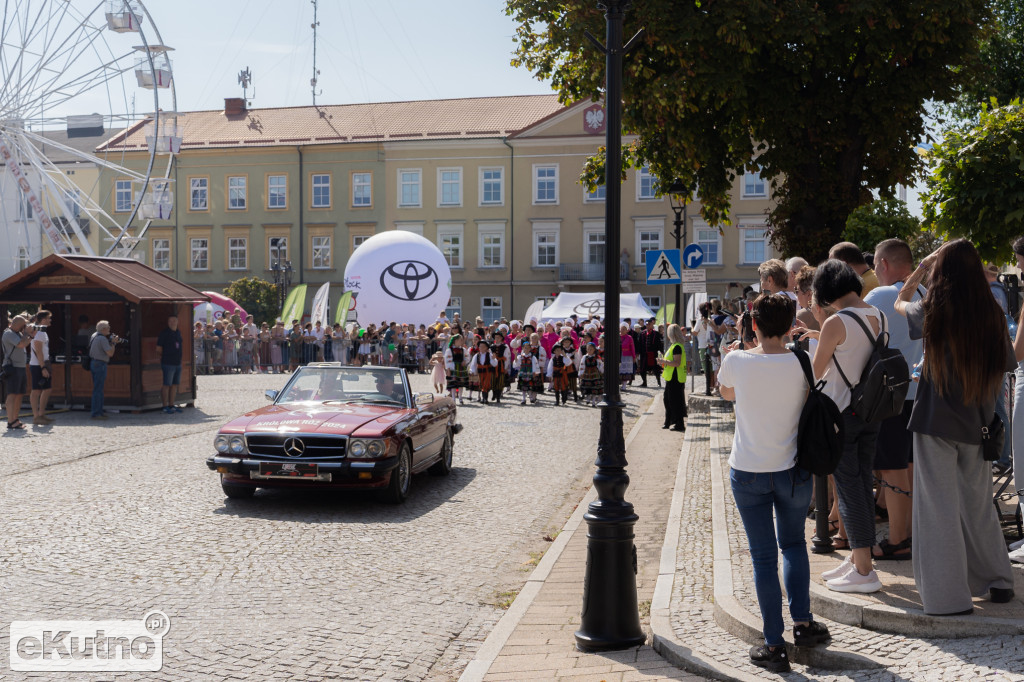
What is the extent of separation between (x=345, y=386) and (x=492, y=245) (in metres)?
50.1

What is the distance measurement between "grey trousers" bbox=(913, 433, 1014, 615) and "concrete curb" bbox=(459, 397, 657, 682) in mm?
2227

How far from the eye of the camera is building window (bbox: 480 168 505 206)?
201 ft

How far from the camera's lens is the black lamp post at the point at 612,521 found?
5.90 meters

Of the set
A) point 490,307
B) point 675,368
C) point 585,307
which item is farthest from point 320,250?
point 675,368

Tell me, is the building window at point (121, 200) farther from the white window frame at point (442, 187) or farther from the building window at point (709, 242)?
the building window at point (709, 242)

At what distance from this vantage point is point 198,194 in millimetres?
65438

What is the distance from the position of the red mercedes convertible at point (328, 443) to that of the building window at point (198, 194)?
56.4m

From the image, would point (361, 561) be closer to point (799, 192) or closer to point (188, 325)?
point (799, 192)

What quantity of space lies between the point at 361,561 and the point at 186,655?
243 centimetres

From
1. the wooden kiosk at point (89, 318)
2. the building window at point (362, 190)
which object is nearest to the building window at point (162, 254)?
the building window at point (362, 190)

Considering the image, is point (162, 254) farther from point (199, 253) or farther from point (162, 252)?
point (199, 253)

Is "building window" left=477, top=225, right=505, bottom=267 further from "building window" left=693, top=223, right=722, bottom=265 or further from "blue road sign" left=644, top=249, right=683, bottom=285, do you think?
"blue road sign" left=644, top=249, right=683, bottom=285
